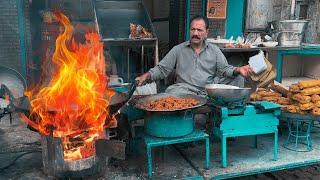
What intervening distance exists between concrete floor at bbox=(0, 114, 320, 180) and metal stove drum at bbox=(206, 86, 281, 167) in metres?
0.34

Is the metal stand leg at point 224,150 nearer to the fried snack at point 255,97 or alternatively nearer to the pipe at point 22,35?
the fried snack at point 255,97

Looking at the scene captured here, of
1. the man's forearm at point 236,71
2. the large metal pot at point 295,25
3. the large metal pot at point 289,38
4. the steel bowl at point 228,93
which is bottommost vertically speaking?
the steel bowl at point 228,93

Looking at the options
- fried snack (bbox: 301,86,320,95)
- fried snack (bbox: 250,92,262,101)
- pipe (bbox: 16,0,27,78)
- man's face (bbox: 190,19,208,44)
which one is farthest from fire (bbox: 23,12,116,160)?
pipe (bbox: 16,0,27,78)

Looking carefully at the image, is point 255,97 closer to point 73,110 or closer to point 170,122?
point 170,122

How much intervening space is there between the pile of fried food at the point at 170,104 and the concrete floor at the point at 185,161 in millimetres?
820

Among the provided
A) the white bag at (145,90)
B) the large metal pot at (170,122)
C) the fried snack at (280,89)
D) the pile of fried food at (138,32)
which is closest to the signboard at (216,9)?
the pile of fried food at (138,32)

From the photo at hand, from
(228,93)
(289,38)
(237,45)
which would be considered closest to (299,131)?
(228,93)

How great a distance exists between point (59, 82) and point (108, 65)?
315 centimetres

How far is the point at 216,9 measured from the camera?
26.9ft

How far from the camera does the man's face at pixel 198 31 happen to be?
4.69 metres

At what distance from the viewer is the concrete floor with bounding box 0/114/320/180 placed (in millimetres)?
4000

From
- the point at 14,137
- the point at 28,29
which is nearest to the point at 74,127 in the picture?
the point at 14,137

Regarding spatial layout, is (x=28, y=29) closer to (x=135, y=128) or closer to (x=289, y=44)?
(x=135, y=128)

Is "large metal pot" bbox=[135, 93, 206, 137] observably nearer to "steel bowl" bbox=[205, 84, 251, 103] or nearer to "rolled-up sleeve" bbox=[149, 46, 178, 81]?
"steel bowl" bbox=[205, 84, 251, 103]
